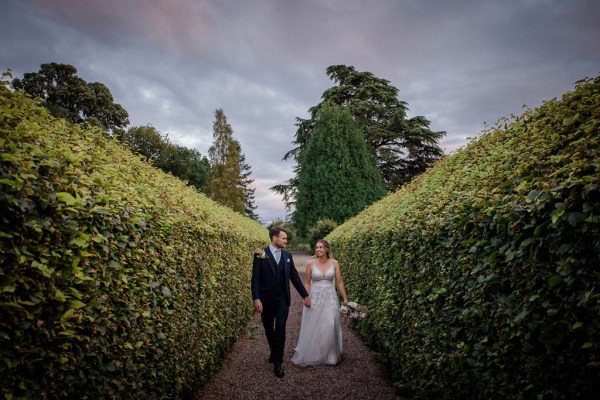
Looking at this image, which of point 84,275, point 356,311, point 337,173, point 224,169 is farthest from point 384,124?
point 84,275

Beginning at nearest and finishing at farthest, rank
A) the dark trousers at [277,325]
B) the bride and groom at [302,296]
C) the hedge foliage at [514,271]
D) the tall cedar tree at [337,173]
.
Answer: the hedge foliage at [514,271] → the dark trousers at [277,325] → the bride and groom at [302,296] → the tall cedar tree at [337,173]

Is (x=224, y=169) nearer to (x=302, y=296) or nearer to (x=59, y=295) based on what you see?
(x=302, y=296)

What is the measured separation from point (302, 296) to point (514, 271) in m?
4.39

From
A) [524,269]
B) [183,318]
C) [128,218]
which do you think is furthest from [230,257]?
[524,269]

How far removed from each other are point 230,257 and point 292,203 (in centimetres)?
3143

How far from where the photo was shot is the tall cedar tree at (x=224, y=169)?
42750 millimetres

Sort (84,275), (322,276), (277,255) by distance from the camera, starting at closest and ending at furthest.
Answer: (84,275) < (277,255) < (322,276)

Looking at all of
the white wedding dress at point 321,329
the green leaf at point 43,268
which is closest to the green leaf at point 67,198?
the green leaf at point 43,268

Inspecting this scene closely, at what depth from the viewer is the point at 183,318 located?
4246 mm

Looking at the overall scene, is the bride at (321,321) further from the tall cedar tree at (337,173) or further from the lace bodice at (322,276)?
the tall cedar tree at (337,173)

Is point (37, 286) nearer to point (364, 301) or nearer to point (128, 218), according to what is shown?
point (128, 218)

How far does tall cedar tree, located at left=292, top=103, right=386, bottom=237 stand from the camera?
30688 millimetres

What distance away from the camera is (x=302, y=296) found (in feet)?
20.8

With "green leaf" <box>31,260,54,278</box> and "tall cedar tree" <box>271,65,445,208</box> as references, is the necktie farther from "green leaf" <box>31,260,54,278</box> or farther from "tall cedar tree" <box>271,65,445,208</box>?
"tall cedar tree" <box>271,65,445,208</box>
